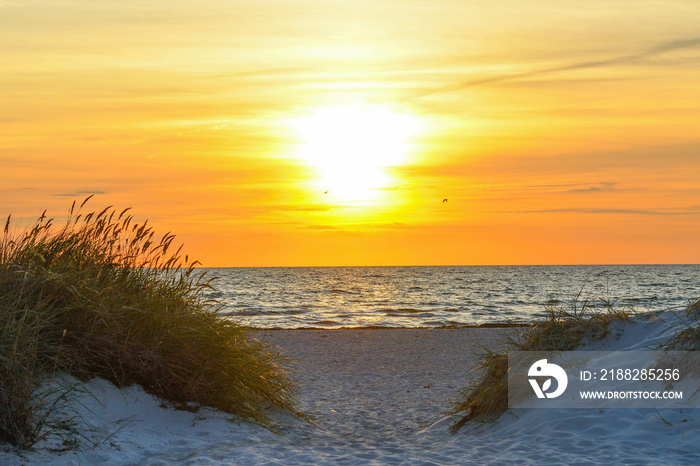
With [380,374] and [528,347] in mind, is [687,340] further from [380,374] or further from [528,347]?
[380,374]

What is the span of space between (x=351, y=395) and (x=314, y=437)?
364 centimetres

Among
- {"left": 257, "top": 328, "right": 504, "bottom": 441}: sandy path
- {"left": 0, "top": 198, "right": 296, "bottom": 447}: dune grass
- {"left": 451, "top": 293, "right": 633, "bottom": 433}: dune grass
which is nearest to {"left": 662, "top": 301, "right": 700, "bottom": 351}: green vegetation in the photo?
{"left": 451, "top": 293, "right": 633, "bottom": 433}: dune grass

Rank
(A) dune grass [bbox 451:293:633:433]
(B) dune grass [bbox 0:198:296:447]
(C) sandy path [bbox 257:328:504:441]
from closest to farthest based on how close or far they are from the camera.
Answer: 1. (B) dune grass [bbox 0:198:296:447]
2. (A) dune grass [bbox 451:293:633:433]
3. (C) sandy path [bbox 257:328:504:441]

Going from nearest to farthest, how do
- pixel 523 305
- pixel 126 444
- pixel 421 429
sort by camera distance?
pixel 126 444 → pixel 421 429 → pixel 523 305

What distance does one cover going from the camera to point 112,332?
7.51 m

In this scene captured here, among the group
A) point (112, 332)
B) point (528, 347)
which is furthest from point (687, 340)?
point (112, 332)

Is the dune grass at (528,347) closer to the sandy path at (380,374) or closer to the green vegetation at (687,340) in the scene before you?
the sandy path at (380,374)

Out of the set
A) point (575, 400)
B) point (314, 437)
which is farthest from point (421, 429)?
point (575, 400)

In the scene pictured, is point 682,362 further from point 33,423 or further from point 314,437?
point 33,423

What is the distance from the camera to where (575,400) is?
26.4 feet

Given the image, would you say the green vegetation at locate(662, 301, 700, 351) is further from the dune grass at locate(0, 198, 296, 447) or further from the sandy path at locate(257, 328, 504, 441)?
the dune grass at locate(0, 198, 296, 447)

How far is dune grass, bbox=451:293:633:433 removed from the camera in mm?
8602

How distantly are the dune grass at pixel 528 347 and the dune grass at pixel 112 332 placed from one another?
9.10ft

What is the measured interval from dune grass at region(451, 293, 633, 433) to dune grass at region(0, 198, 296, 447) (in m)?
2.77
